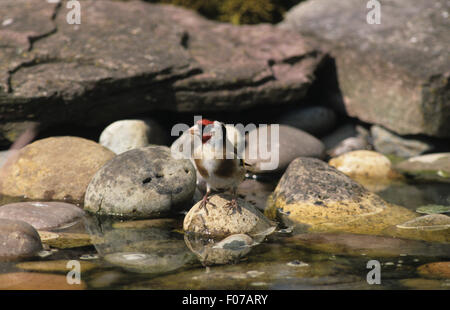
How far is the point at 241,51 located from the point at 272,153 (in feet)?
5.92

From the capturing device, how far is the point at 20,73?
696 cm

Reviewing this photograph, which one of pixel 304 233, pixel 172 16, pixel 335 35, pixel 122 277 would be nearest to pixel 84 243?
pixel 122 277

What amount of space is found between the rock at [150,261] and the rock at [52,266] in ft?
0.62

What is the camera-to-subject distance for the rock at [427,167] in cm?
717

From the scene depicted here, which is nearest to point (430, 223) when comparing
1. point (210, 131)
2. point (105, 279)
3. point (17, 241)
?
point (210, 131)

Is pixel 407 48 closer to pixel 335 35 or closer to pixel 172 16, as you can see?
pixel 335 35

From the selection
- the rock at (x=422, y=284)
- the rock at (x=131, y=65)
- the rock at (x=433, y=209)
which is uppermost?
the rock at (x=131, y=65)

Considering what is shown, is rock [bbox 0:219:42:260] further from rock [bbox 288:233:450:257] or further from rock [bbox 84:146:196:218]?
rock [bbox 288:233:450:257]

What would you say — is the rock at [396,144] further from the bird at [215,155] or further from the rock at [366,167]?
the bird at [215,155]

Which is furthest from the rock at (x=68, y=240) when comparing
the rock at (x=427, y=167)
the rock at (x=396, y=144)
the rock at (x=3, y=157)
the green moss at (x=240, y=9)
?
the green moss at (x=240, y=9)

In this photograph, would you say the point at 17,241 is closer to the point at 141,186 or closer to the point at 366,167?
the point at 141,186

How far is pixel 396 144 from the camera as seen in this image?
8.20 metres

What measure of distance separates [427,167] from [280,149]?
2087 millimetres

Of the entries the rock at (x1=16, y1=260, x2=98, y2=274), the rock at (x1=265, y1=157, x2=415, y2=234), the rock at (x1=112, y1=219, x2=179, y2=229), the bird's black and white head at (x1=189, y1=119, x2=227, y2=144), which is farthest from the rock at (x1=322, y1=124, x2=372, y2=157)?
the rock at (x1=16, y1=260, x2=98, y2=274)
